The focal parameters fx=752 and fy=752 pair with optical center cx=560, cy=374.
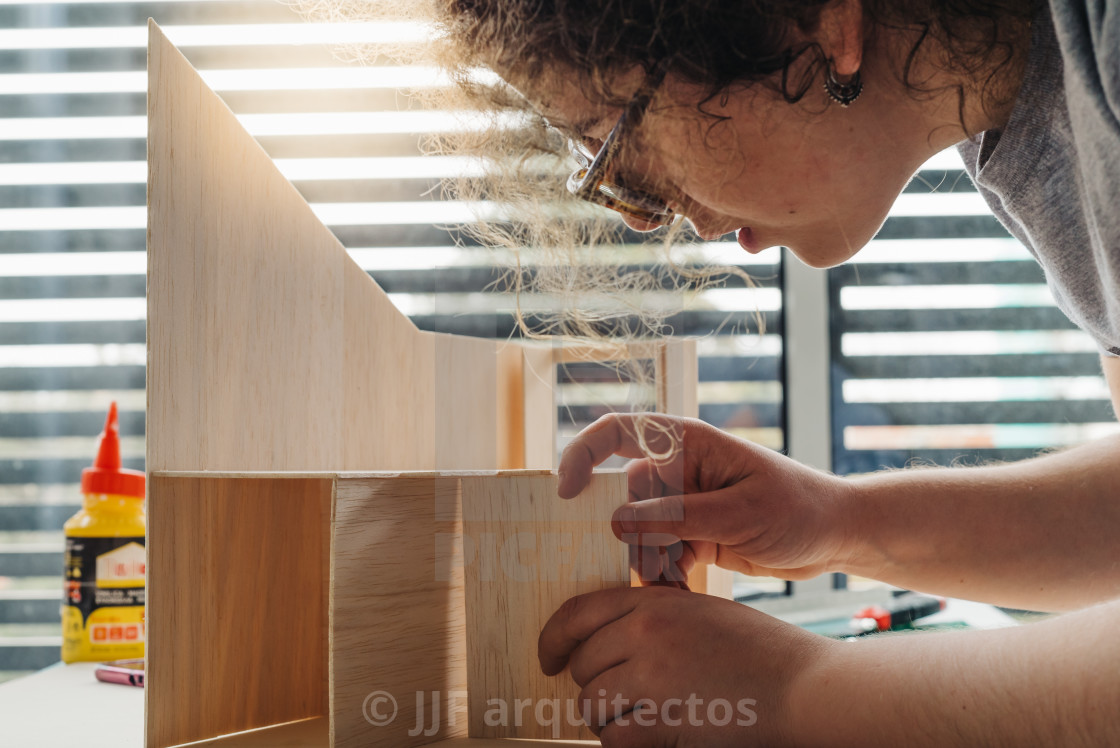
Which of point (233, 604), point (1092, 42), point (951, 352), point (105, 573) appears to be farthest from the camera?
point (951, 352)

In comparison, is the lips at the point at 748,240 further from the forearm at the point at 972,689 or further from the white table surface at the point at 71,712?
the white table surface at the point at 71,712

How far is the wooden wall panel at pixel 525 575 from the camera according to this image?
1.80 ft

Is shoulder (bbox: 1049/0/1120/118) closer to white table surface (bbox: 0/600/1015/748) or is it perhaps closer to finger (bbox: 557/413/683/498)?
finger (bbox: 557/413/683/498)

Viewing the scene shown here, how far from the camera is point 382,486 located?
53cm

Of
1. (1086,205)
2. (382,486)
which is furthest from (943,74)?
(382,486)

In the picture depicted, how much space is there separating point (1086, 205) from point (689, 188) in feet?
0.88

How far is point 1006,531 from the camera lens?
2.36ft

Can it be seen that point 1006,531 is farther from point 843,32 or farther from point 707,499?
Answer: point 843,32

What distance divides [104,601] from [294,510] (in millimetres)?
424

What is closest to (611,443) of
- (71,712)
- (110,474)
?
(71,712)

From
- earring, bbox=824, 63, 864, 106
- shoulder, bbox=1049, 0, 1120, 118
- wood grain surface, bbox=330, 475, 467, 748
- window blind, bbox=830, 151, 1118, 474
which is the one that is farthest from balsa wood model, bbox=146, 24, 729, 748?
window blind, bbox=830, 151, 1118, 474

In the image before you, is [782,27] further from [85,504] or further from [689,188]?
[85,504]

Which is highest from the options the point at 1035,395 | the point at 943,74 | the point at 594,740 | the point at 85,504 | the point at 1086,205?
the point at 943,74

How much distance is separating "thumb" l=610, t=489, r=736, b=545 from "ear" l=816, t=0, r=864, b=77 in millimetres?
329
